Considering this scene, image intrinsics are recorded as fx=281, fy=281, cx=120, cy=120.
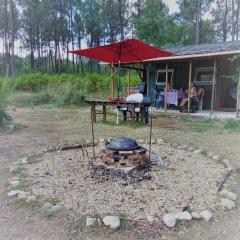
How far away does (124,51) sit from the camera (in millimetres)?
7242

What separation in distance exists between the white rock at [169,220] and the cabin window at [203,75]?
9413mm

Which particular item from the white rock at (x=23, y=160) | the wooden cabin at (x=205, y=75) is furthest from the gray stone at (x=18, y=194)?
the wooden cabin at (x=205, y=75)

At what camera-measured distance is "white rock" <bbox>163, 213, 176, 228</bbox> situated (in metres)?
2.54

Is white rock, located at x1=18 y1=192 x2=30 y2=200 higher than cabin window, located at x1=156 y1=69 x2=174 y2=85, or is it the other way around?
cabin window, located at x1=156 y1=69 x2=174 y2=85

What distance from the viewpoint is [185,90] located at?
1141 cm

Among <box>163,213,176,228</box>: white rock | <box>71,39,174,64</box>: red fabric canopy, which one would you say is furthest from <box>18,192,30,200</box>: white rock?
<box>71,39,174,64</box>: red fabric canopy

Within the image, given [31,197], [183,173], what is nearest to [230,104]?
[183,173]

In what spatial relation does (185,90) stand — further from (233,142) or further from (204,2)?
(204,2)

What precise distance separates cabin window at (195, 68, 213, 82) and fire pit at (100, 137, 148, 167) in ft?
27.0

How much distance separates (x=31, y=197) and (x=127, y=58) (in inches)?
229

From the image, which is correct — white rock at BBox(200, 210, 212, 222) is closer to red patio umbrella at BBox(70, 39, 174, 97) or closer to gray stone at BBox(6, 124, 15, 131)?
red patio umbrella at BBox(70, 39, 174, 97)

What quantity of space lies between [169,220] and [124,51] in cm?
540

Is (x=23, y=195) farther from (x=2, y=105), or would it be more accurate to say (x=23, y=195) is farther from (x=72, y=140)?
(x=2, y=105)

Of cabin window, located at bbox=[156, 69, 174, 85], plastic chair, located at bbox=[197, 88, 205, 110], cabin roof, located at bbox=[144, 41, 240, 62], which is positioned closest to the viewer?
cabin roof, located at bbox=[144, 41, 240, 62]
